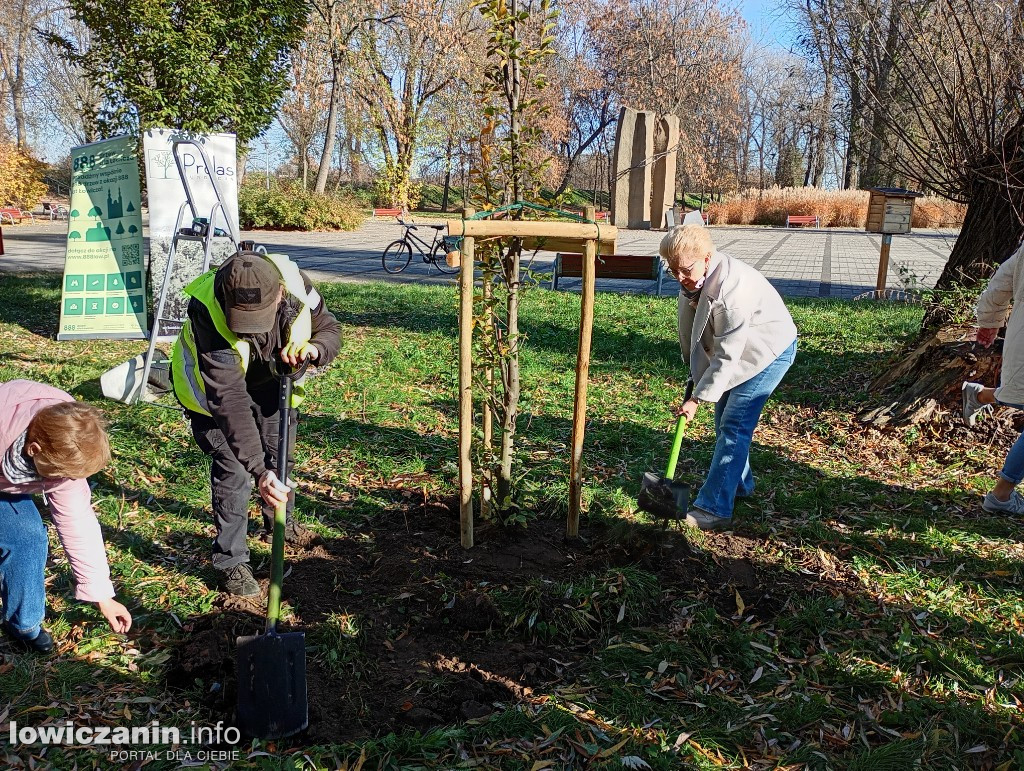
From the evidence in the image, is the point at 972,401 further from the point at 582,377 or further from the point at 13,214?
the point at 13,214

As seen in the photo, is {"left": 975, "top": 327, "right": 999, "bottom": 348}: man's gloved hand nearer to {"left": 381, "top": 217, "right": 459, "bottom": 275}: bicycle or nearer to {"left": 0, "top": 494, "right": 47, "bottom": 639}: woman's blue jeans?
{"left": 0, "top": 494, "right": 47, "bottom": 639}: woman's blue jeans

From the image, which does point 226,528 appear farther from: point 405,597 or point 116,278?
point 116,278

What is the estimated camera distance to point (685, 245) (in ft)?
11.4

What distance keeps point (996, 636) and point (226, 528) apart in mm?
3263

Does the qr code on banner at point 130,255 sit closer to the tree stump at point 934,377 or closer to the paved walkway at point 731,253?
the paved walkway at point 731,253

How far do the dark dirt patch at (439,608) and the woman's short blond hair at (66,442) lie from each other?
873 mm

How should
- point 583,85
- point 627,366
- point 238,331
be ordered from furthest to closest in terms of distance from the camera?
point 583,85, point 627,366, point 238,331

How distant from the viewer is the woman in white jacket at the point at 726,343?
3574mm

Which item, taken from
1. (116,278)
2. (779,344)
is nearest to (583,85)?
(116,278)

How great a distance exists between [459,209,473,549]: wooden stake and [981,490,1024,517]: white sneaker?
291cm

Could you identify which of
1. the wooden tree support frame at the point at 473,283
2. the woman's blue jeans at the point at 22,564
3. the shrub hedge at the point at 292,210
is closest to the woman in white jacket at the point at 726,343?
the wooden tree support frame at the point at 473,283

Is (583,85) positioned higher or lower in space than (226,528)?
higher

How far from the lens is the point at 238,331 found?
2900 millimetres

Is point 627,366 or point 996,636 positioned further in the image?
point 627,366
